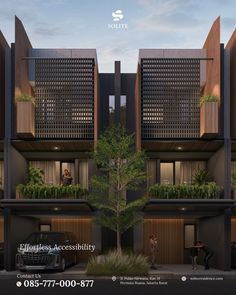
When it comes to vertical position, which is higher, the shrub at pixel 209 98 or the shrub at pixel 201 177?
the shrub at pixel 209 98

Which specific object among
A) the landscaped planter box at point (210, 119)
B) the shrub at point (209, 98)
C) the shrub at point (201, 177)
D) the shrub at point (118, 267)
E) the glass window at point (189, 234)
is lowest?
the shrub at point (118, 267)

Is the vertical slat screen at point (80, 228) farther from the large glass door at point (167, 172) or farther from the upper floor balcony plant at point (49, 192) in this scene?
the upper floor balcony plant at point (49, 192)

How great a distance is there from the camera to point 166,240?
34156 mm

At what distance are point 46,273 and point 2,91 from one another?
935 cm

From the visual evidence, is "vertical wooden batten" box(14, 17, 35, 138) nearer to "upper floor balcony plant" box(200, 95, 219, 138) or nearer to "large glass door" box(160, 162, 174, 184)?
"large glass door" box(160, 162, 174, 184)

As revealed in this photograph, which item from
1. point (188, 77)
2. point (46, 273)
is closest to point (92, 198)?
point (46, 273)

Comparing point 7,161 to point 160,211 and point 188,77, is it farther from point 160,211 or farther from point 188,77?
point 188,77

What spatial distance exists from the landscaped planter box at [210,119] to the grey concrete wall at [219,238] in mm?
3988

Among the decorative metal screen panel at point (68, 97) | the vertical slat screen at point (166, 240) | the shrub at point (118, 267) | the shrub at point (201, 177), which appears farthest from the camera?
the vertical slat screen at point (166, 240)

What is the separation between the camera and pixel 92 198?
28062 millimetres

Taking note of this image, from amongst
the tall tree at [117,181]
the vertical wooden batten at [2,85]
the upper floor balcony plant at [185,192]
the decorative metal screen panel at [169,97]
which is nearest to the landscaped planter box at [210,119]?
the decorative metal screen panel at [169,97]

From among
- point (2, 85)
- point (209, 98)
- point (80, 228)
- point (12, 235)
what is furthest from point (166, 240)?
point (2, 85)

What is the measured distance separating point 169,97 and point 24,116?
Result: 7415mm

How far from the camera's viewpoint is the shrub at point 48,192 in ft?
95.4
